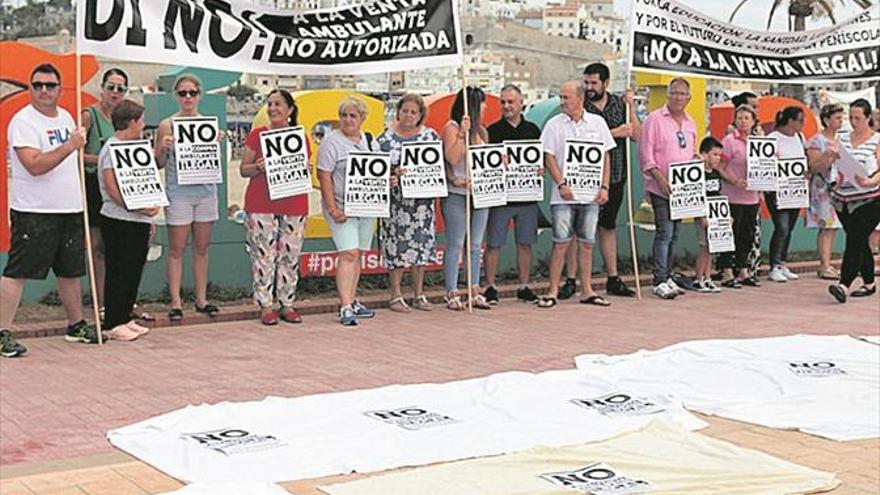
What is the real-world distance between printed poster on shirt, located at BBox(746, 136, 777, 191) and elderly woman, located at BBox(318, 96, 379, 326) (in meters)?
4.42

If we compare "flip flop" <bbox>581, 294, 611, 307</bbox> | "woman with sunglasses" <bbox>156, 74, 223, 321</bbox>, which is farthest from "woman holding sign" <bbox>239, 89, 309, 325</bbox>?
"flip flop" <bbox>581, 294, 611, 307</bbox>

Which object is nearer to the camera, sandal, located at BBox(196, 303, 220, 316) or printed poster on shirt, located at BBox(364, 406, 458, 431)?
printed poster on shirt, located at BBox(364, 406, 458, 431)

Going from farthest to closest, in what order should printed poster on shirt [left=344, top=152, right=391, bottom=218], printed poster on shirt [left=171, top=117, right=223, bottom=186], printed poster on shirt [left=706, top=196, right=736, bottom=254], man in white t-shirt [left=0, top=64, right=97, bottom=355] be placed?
1. printed poster on shirt [left=706, top=196, right=736, bottom=254]
2. printed poster on shirt [left=344, top=152, right=391, bottom=218]
3. printed poster on shirt [left=171, top=117, right=223, bottom=186]
4. man in white t-shirt [left=0, top=64, right=97, bottom=355]

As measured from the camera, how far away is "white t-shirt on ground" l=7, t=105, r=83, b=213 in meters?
9.66

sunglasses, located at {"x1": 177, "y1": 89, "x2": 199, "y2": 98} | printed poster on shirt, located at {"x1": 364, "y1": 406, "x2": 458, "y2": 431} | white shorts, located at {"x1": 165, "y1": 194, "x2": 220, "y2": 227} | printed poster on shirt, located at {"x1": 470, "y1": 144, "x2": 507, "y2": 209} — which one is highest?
sunglasses, located at {"x1": 177, "y1": 89, "x2": 199, "y2": 98}

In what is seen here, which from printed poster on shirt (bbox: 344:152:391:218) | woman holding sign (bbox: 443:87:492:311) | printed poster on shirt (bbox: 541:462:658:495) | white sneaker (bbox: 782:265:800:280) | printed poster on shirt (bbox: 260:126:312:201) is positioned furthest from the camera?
white sneaker (bbox: 782:265:800:280)

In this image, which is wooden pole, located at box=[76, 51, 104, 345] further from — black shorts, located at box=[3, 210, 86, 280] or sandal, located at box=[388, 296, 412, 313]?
sandal, located at box=[388, 296, 412, 313]

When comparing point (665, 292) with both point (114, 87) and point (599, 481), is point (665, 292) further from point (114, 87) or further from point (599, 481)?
point (599, 481)

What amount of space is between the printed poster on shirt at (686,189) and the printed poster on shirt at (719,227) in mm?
345

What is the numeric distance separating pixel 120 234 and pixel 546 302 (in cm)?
416

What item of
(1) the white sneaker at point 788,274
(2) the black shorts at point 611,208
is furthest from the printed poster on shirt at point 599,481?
(1) the white sneaker at point 788,274

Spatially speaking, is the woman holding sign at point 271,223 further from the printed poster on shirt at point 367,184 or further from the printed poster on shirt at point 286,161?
the printed poster on shirt at point 367,184

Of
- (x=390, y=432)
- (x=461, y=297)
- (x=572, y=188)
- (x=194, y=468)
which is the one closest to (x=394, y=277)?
(x=461, y=297)

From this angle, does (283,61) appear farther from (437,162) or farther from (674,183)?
(674,183)
